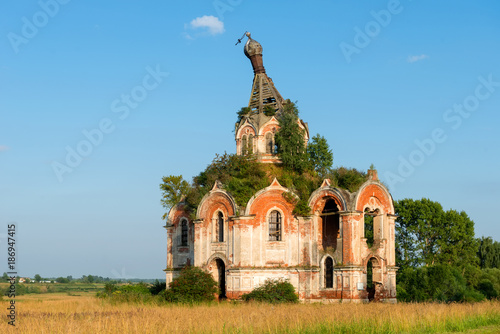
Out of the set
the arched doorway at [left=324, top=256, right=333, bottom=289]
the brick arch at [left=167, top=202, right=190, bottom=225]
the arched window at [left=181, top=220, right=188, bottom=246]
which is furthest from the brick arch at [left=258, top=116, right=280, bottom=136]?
the arched doorway at [left=324, top=256, right=333, bottom=289]

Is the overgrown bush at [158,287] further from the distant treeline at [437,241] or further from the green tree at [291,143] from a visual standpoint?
the distant treeline at [437,241]

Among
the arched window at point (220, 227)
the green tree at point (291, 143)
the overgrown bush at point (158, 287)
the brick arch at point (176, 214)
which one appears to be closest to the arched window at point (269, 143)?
the green tree at point (291, 143)

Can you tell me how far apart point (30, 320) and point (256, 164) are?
64.6 ft

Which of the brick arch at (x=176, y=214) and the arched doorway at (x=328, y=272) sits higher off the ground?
the brick arch at (x=176, y=214)

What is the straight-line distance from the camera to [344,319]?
1962cm

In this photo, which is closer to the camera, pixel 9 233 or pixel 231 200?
pixel 9 233

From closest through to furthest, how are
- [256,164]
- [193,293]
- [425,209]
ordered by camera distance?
[193,293] < [256,164] < [425,209]

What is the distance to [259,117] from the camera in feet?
133

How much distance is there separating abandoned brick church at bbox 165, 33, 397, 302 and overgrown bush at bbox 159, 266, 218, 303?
105cm

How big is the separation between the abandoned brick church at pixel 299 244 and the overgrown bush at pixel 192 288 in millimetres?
1051

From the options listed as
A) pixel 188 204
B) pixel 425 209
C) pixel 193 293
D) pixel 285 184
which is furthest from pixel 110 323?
pixel 425 209

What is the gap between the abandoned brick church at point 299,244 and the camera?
3397 centimetres

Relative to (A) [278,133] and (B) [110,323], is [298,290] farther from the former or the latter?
(B) [110,323]

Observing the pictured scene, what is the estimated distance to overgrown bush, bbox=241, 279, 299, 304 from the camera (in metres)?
33.1
